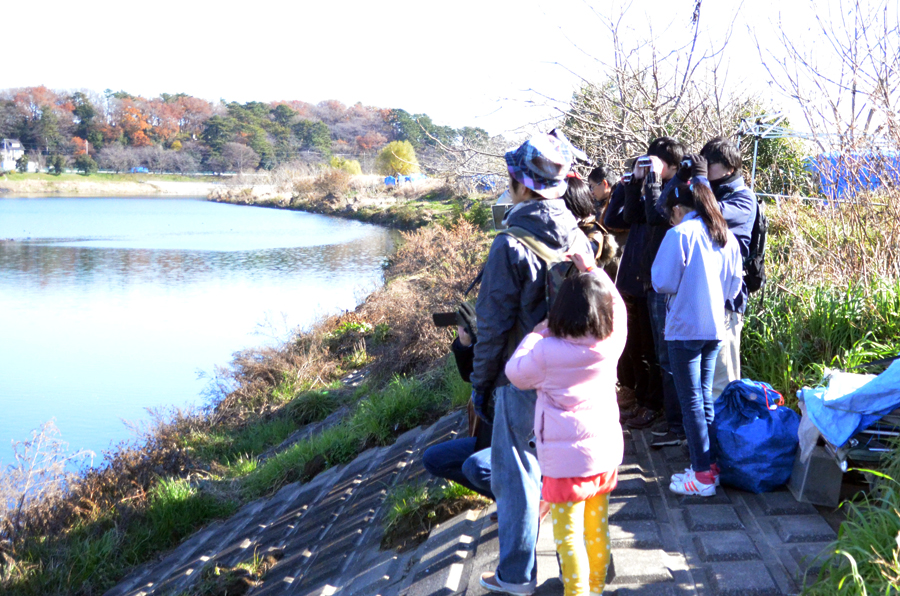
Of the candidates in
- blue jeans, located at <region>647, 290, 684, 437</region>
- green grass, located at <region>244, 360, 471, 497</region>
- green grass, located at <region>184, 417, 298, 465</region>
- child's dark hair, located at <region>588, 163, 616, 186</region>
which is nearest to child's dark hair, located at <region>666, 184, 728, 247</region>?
blue jeans, located at <region>647, 290, 684, 437</region>

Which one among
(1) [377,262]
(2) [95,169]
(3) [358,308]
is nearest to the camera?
(3) [358,308]

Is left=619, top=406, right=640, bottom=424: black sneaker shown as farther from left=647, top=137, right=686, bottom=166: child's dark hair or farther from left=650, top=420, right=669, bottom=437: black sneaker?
left=647, top=137, right=686, bottom=166: child's dark hair

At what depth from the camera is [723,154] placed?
4.21 metres

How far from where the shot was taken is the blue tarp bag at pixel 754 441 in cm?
370

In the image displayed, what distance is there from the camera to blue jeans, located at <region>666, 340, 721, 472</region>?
3617 millimetres

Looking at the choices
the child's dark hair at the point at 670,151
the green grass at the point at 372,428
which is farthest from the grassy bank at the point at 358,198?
the child's dark hair at the point at 670,151

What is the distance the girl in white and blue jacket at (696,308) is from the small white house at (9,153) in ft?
327

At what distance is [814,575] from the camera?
2.99 m

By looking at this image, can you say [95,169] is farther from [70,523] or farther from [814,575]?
[814,575]

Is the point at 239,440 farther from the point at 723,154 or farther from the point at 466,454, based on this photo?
the point at 723,154

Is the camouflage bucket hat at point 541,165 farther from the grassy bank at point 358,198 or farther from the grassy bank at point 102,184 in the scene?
the grassy bank at point 102,184

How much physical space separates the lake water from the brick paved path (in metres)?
7.28

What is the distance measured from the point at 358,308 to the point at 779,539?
13.9 metres

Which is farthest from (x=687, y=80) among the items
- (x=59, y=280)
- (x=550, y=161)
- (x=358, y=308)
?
(x=59, y=280)
